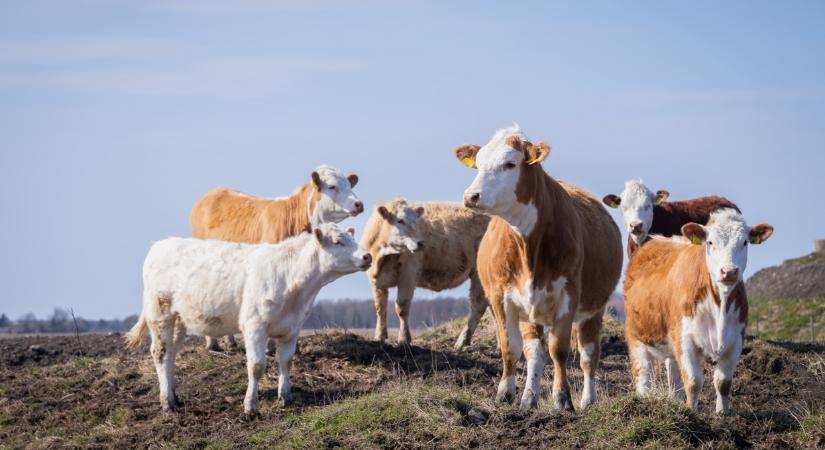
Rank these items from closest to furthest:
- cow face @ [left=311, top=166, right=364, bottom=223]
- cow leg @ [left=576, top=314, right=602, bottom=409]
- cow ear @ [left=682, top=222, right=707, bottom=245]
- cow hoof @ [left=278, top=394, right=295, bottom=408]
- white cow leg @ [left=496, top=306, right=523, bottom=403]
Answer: cow ear @ [left=682, top=222, right=707, bottom=245] → white cow leg @ [left=496, top=306, right=523, bottom=403] → cow leg @ [left=576, top=314, right=602, bottom=409] → cow hoof @ [left=278, top=394, right=295, bottom=408] → cow face @ [left=311, top=166, right=364, bottom=223]

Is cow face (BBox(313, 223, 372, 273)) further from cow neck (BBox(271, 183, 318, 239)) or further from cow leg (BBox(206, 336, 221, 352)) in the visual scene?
cow leg (BBox(206, 336, 221, 352))

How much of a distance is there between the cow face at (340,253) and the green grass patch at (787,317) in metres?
13.7

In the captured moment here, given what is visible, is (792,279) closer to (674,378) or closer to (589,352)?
(589,352)

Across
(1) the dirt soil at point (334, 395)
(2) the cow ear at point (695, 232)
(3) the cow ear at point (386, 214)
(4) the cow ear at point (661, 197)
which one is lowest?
(1) the dirt soil at point (334, 395)


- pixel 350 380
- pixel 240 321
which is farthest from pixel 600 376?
pixel 240 321

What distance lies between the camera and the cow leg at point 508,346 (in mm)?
11789

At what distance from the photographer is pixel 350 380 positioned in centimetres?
1437

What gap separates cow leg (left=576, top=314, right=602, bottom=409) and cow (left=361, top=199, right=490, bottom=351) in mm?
5551

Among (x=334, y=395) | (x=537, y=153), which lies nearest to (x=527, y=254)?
(x=537, y=153)

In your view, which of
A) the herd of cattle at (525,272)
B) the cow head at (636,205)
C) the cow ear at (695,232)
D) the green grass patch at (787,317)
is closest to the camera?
the herd of cattle at (525,272)

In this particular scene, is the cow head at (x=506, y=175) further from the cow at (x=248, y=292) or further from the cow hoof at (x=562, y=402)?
the cow at (x=248, y=292)

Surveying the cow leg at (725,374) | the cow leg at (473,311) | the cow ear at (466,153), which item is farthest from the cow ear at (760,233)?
the cow leg at (473,311)

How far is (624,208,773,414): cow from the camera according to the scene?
11133 mm

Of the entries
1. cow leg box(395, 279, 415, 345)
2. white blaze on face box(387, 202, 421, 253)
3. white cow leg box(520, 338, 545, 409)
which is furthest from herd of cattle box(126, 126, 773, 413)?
white blaze on face box(387, 202, 421, 253)
